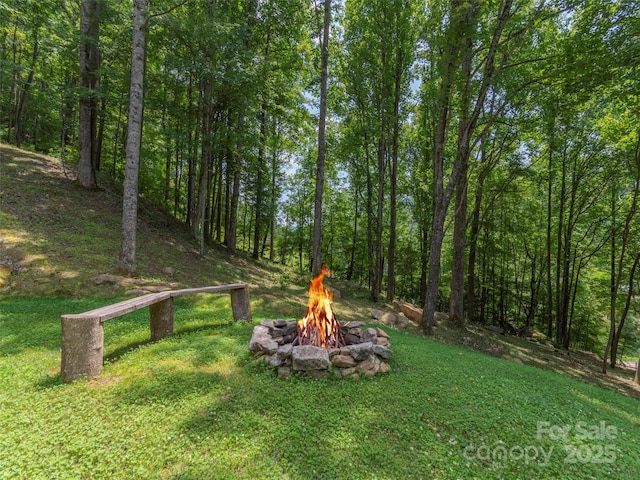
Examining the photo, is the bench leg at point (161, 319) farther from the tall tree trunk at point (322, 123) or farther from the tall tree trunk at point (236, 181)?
the tall tree trunk at point (236, 181)

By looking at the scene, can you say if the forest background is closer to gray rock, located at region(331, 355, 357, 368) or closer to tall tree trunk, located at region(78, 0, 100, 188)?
tall tree trunk, located at region(78, 0, 100, 188)

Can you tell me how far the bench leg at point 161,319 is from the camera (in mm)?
4246

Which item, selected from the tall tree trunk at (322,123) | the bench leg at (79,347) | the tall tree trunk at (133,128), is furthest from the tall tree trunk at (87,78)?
the bench leg at (79,347)

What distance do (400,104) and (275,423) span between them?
41.4ft

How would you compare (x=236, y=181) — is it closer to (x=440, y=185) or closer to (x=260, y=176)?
(x=260, y=176)

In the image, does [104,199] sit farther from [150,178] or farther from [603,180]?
[603,180]

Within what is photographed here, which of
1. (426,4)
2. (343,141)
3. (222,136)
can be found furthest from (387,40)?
(222,136)

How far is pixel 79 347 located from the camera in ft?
9.55

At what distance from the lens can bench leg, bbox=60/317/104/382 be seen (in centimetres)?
284

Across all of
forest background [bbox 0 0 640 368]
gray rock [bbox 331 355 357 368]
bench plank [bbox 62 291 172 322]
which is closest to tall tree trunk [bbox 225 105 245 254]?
forest background [bbox 0 0 640 368]

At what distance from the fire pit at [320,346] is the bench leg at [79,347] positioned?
1.73m

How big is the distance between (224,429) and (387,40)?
12690 millimetres

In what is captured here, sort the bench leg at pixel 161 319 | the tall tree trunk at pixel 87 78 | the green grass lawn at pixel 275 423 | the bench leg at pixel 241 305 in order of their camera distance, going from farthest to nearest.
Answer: the tall tree trunk at pixel 87 78, the bench leg at pixel 241 305, the bench leg at pixel 161 319, the green grass lawn at pixel 275 423

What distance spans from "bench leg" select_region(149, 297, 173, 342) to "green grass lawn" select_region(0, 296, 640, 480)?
1.43 ft
